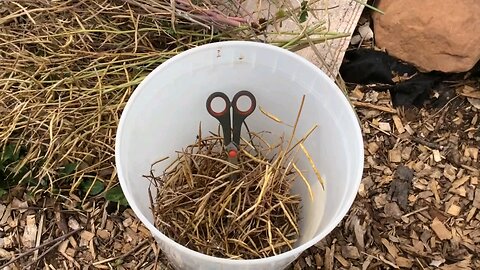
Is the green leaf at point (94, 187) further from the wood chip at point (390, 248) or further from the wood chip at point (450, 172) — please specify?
the wood chip at point (450, 172)

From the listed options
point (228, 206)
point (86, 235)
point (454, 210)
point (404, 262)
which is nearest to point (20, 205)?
point (86, 235)

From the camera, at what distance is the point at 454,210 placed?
4.46ft

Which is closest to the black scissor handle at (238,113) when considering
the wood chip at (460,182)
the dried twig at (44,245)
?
the dried twig at (44,245)

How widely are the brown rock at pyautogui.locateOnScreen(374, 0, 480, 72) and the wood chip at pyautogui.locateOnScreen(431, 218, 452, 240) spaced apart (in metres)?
0.33

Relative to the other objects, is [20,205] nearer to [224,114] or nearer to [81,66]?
[81,66]

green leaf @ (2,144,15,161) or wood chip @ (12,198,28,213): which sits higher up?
green leaf @ (2,144,15,161)

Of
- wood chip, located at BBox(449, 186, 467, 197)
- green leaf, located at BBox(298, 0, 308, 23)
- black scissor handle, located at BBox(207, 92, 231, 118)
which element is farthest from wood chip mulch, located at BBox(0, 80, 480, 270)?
black scissor handle, located at BBox(207, 92, 231, 118)

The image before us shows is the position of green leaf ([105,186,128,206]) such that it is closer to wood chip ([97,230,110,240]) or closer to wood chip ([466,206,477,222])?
wood chip ([97,230,110,240])

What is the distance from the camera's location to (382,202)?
1358mm

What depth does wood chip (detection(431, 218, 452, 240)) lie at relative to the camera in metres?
1.33

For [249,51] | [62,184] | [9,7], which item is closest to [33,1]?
[9,7]

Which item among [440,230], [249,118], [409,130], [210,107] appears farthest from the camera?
[409,130]

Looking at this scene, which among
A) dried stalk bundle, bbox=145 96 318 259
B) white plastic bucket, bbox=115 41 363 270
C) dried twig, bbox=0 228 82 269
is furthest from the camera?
dried twig, bbox=0 228 82 269

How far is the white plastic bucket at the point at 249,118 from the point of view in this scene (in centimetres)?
103
